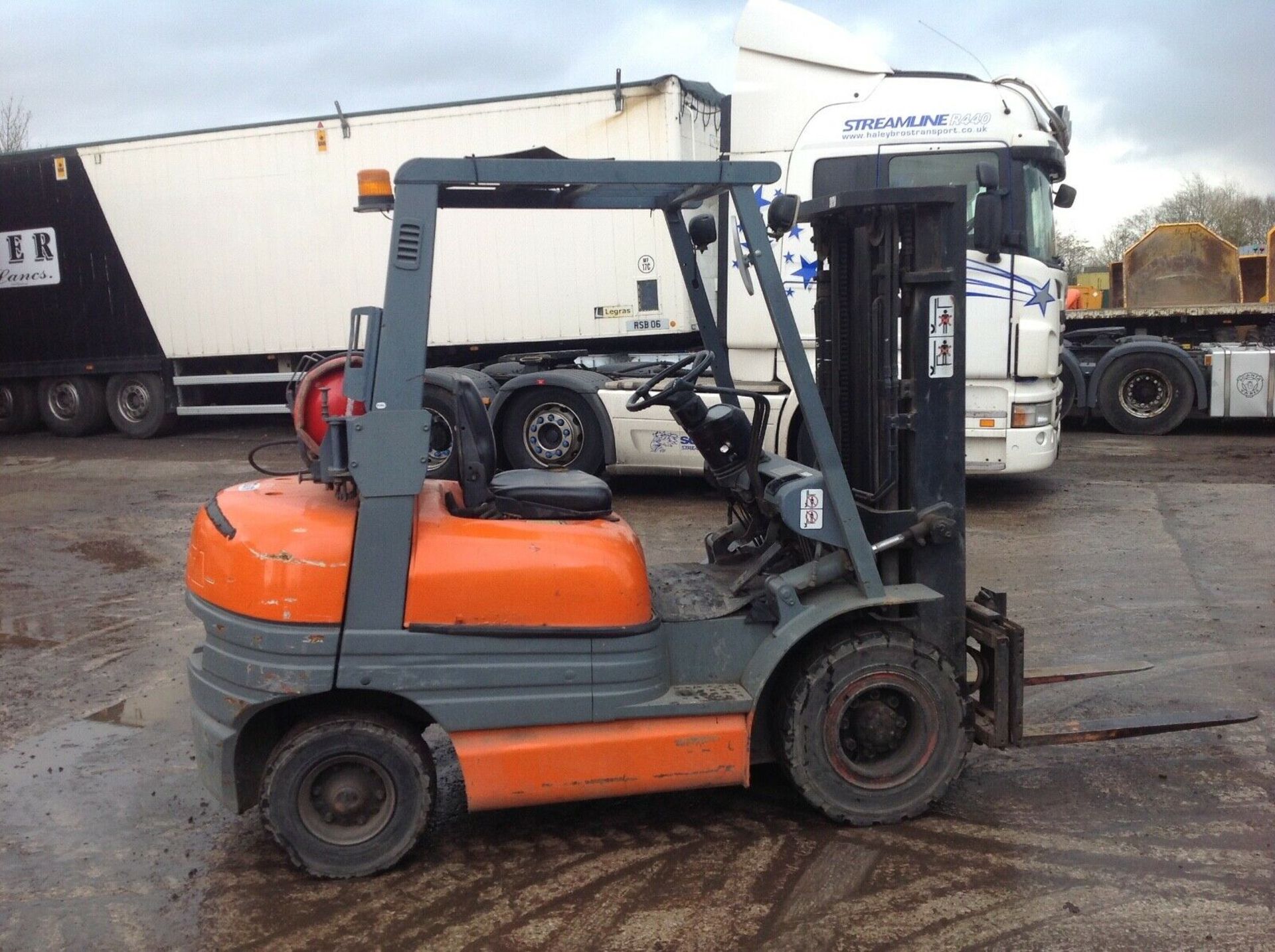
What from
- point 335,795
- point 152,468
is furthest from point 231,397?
point 335,795

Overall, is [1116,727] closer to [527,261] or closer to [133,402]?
[527,261]

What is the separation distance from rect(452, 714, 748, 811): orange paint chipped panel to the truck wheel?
195 mm

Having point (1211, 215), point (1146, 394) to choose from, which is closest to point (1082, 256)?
point (1211, 215)

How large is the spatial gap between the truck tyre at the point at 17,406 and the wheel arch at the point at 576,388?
990 centimetres

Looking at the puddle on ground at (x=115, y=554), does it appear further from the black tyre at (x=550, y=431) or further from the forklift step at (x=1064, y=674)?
the forklift step at (x=1064, y=674)

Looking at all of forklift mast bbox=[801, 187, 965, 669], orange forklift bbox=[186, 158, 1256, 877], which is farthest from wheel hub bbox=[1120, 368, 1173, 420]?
forklift mast bbox=[801, 187, 965, 669]

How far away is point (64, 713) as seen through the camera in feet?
18.2

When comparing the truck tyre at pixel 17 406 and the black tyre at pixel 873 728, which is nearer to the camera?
the black tyre at pixel 873 728

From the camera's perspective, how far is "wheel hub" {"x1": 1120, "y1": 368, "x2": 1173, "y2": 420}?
15031 mm

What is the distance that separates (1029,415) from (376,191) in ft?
22.2

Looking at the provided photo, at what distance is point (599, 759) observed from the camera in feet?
12.5

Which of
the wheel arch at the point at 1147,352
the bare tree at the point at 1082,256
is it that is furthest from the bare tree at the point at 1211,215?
the wheel arch at the point at 1147,352

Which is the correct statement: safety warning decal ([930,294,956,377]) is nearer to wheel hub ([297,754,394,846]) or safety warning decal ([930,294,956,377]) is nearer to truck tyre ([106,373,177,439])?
wheel hub ([297,754,394,846])

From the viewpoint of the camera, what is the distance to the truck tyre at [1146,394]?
1491 centimetres
